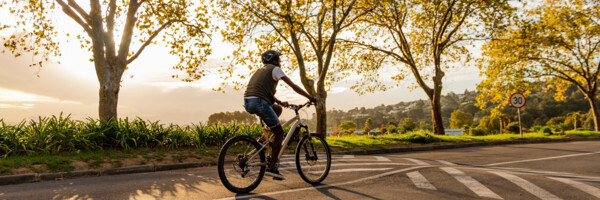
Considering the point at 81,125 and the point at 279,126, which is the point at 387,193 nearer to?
the point at 279,126

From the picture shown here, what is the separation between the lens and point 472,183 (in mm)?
5816

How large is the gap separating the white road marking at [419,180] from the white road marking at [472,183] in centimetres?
53

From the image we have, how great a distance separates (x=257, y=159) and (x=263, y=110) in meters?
0.73

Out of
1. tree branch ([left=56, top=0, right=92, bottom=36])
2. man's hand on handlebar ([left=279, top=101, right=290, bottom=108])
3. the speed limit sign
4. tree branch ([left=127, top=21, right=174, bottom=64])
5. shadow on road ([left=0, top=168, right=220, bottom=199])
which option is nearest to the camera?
shadow on road ([left=0, top=168, right=220, bottom=199])

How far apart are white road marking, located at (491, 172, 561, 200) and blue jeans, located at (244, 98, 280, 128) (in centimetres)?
372

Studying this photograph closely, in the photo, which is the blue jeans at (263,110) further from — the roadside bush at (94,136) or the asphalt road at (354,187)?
the roadside bush at (94,136)

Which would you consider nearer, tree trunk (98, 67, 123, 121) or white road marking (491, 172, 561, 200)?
white road marking (491, 172, 561, 200)

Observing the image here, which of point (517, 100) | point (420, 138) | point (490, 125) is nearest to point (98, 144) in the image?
point (420, 138)

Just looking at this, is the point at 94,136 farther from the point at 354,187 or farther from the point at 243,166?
the point at 354,187

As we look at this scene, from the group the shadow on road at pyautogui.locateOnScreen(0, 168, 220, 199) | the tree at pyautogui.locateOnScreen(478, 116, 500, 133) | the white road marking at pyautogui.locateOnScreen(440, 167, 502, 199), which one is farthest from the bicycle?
the tree at pyautogui.locateOnScreen(478, 116, 500, 133)

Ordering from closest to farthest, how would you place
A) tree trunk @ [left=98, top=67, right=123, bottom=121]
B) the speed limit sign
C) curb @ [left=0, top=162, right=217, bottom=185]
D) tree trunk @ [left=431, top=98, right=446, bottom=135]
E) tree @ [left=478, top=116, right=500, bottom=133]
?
1. curb @ [left=0, top=162, right=217, bottom=185]
2. tree trunk @ [left=98, top=67, right=123, bottom=121]
3. the speed limit sign
4. tree trunk @ [left=431, top=98, right=446, bottom=135]
5. tree @ [left=478, top=116, right=500, bottom=133]

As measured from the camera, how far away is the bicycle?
16.6 ft

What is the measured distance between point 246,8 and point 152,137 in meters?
6.48

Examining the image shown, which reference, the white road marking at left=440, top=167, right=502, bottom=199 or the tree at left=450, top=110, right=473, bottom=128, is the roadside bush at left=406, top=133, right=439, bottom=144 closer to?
the white road marking at left=440, top=167, right=502, bottom=199
